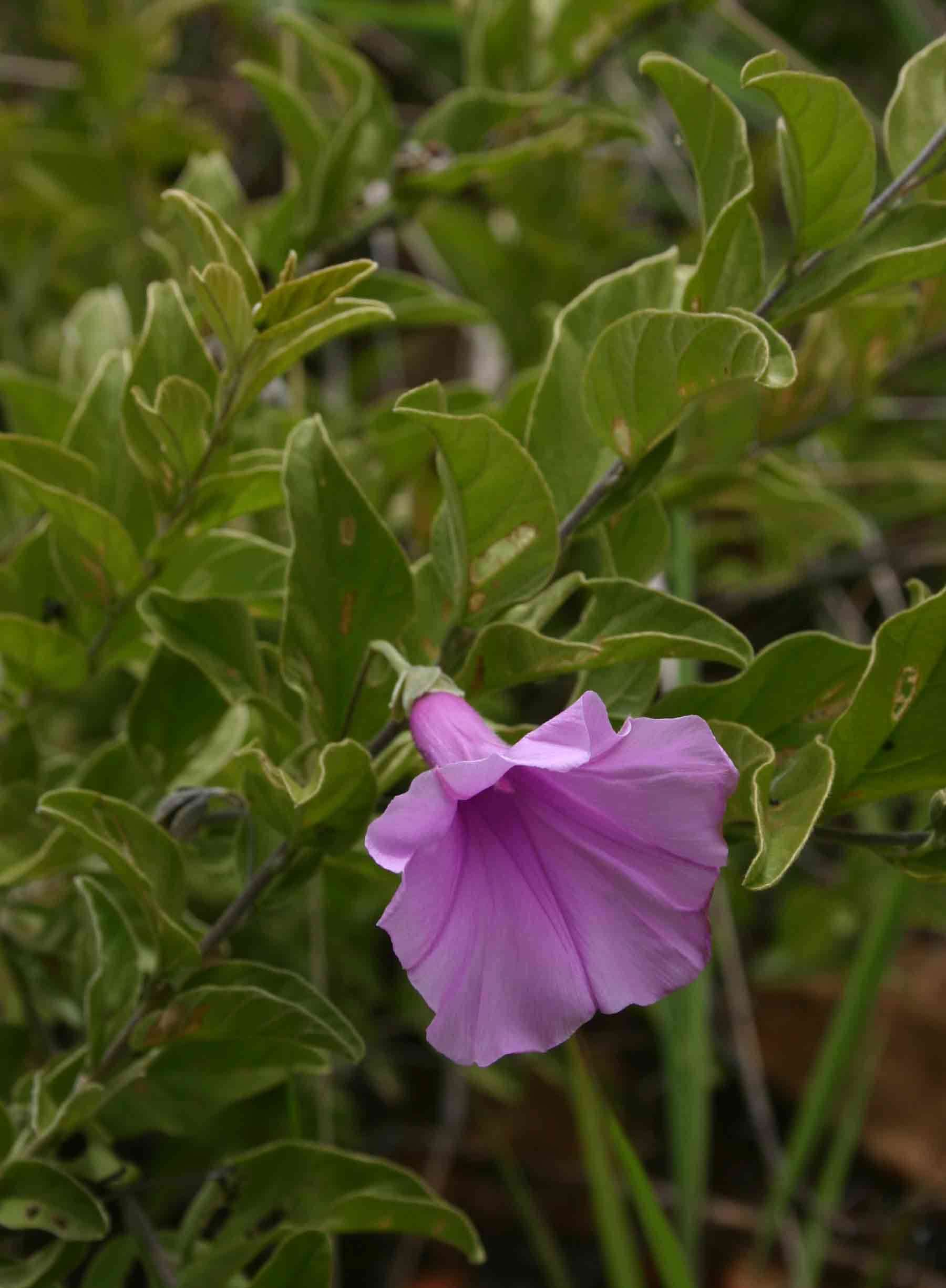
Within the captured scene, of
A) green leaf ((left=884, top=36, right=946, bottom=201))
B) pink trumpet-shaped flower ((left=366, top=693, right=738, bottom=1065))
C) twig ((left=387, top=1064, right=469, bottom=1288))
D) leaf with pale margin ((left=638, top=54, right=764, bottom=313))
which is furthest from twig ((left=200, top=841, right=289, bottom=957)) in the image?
twig ((left=387, top=1064, right=469, bottom=1288))

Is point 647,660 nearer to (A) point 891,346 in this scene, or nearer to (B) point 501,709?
(B) point 501,709

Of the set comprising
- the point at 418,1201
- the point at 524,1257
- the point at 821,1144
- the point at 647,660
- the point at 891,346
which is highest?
the point at 647,660

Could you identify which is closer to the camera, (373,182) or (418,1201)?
(418,1201)

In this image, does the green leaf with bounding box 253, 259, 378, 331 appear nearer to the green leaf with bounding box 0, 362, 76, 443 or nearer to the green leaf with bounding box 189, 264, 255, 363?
the green leaf with bounding box 189, 264, 255, 363

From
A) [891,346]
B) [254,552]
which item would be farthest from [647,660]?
[891,346]

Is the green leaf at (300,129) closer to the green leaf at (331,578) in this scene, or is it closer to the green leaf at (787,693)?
the green leaf at (331,578)

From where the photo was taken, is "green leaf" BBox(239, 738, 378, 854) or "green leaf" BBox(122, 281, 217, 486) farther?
"green leaf" BBox(122, 281, 217, 486)

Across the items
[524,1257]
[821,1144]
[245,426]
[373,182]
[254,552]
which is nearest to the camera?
[254,552]
